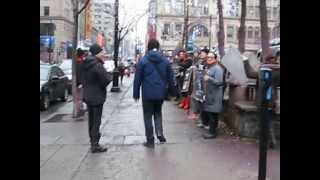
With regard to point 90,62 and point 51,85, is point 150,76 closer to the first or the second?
point 90,62

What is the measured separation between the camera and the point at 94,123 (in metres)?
9.77

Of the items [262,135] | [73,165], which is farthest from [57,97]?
[262,135]

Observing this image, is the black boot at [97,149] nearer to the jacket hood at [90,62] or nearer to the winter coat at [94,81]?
the winter coat at [94,81]

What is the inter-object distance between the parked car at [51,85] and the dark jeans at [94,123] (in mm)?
8526

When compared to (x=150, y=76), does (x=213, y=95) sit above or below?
below

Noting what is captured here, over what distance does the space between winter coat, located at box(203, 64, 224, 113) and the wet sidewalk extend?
575 mm

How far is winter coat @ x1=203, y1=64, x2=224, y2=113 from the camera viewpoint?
35.9ft

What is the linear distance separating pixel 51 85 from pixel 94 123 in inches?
402

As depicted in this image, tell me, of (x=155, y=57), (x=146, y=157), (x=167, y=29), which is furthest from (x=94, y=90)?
(x=167, y=29)

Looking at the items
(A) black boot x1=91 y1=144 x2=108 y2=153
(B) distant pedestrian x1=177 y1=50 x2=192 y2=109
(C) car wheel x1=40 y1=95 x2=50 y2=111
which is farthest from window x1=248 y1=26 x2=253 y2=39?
(A) black boot x1=91 y1=144 x2=108 y2=153
